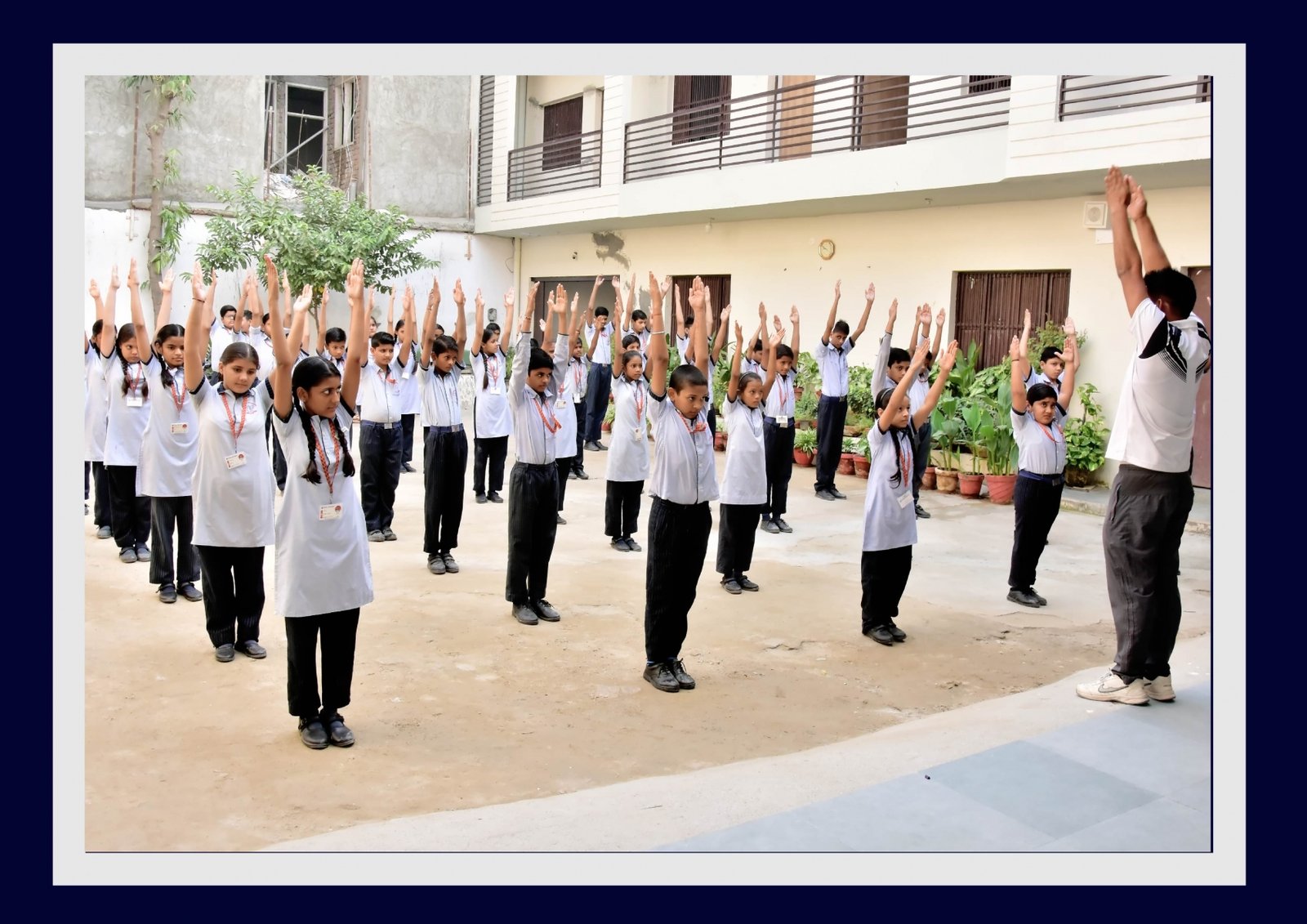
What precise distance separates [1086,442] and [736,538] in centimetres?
539

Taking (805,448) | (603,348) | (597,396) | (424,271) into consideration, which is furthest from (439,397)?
(424,271)

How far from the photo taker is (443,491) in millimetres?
7875

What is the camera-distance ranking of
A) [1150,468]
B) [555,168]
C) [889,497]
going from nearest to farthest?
[1150,468] < [889,497] < [555,168]

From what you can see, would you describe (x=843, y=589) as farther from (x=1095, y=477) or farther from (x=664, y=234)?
(x=664, y=234)

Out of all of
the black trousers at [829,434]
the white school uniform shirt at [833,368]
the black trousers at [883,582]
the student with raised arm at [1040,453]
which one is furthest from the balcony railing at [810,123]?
the black trousers at [883,582]

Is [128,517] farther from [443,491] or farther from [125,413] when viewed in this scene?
[443,491]

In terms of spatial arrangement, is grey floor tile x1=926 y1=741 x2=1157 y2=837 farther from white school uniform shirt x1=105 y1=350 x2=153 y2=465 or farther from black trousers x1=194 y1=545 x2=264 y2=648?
white school uniform shirt x1=105 y1=350 x2=153 y2=465

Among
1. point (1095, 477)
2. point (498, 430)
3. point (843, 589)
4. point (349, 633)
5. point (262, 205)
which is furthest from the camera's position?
point (262, 205)

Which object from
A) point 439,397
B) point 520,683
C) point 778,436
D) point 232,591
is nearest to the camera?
point 520,683

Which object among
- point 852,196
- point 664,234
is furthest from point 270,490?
point 664,234

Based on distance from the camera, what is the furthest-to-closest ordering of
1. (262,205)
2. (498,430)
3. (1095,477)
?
(262,205) → (1095,477) → (498,430)

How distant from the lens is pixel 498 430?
946cm

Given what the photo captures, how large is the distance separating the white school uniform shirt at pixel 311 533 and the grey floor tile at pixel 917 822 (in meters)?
2.01

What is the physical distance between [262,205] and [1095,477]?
411 inches
